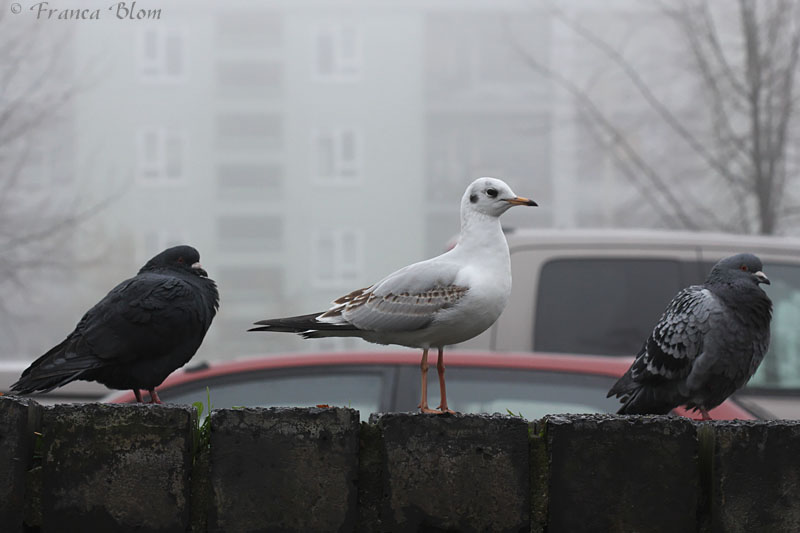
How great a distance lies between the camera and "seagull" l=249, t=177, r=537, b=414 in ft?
11.0

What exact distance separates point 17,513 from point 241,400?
327 centimetres

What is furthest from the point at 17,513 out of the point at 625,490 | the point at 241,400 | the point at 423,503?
the point at 241,400

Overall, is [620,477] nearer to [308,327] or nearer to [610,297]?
[308,327]

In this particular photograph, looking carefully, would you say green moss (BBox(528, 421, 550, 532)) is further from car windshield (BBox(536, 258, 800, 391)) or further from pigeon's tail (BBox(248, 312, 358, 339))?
car windshield (BBox(536, 258, 800, 391))

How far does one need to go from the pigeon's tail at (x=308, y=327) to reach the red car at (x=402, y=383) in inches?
116

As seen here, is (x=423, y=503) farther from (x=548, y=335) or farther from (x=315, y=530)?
(x=548, y=335)

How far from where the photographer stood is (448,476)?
11.1ft

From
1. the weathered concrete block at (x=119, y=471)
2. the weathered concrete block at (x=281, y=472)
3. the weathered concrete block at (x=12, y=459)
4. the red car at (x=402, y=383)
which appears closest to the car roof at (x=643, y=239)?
the red car at (x=402, y=383)

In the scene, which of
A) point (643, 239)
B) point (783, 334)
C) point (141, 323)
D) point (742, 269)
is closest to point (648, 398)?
point (742, 269)

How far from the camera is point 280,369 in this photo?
670 centimetres

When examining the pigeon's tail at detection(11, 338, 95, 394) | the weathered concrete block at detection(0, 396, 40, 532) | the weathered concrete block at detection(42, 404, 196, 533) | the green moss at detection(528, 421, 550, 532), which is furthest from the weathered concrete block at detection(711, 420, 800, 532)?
the weathered concrete block at detection(0, 396, 40, 532)

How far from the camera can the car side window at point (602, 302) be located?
7.77 m

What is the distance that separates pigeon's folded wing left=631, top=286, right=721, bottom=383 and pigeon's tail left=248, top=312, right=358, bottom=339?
1033mm

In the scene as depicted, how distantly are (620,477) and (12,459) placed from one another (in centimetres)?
167
